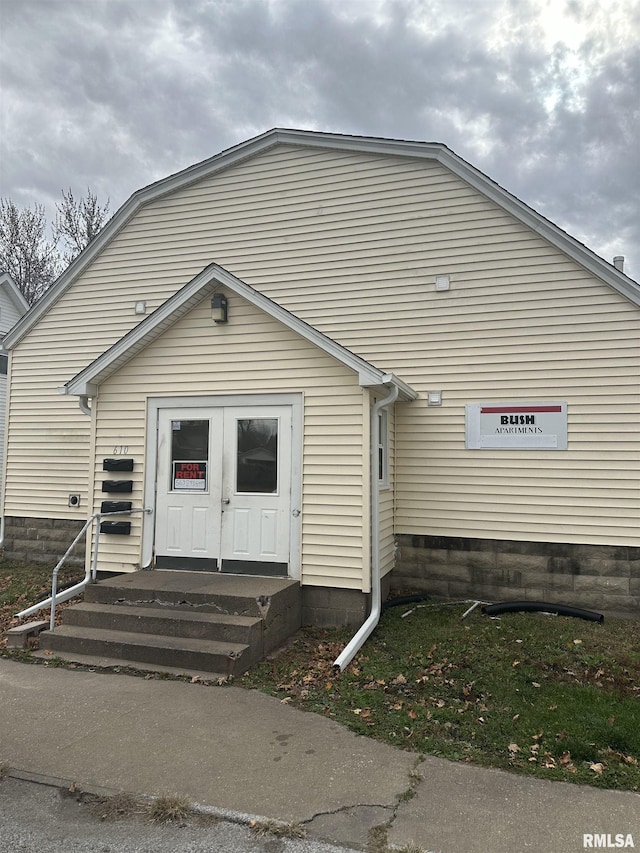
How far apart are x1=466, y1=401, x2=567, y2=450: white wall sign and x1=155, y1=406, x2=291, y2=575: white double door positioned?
2.81 m

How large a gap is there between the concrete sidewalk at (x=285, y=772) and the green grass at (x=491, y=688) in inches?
10.5

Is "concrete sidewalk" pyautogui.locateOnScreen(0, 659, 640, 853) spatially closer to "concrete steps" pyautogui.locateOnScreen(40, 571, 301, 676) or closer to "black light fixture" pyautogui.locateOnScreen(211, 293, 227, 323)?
"concrete steps" pyautogui.locateOnScreen(40, 571, 301, 676)

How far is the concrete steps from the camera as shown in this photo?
20.3 feet

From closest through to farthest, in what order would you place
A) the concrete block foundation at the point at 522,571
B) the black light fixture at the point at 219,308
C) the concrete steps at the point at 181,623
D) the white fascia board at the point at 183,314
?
the concrete steps at the point at 181,623, the white fascia board at the point at 183,314, the concrete block foundation at the point at 522,571, the black light fixture at the point at 219,308

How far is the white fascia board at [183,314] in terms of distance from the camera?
23.9 feet

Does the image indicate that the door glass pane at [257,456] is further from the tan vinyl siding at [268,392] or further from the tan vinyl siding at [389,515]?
the tan vinyl siding at [389,515]

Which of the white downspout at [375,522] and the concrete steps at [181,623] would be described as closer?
the concrete steps at [181,623]

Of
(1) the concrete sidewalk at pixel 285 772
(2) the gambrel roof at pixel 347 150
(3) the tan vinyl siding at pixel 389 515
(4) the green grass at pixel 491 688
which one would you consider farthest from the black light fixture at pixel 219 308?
(1) the concrete sidewalk at pixel 285 772

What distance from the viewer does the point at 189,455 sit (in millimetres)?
8250

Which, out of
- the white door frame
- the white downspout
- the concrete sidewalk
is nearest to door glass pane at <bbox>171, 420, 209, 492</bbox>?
the white door frame

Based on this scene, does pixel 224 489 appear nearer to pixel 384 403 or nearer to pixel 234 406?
pixel 234 406

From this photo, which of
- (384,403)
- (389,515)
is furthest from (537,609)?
→ (384,403)

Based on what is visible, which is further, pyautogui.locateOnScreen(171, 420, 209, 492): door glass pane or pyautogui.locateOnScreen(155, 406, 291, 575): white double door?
pyautogui.locateOnScreen(171, 420, 209, 492): door glass pane

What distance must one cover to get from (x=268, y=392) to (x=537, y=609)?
4505 mm
